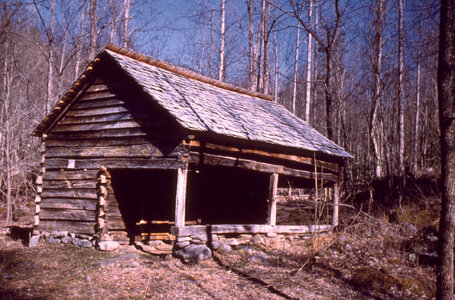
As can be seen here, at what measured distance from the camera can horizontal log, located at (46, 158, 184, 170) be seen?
26.6 feet

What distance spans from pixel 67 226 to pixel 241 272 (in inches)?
204

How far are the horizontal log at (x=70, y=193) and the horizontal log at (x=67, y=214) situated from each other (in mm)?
370

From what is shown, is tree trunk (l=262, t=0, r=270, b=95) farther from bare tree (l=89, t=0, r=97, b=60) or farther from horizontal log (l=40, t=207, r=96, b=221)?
horizontal log (l=40, t=207, r=96, b=221)

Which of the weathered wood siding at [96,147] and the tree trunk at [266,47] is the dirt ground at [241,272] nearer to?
the weathered wood siding at [96,147]

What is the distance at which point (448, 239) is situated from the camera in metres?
4.95

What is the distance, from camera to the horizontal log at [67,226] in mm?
9117

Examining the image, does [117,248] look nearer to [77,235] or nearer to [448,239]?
[77,235]

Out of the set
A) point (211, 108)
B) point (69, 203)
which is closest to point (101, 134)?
point (69, 203)

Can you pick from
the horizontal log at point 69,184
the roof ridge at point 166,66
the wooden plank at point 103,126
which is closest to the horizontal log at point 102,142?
the wooden plank at point 103,126

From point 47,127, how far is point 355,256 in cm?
917

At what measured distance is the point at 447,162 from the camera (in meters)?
5.02

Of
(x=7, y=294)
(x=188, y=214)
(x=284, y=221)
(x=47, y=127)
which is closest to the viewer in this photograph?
(x=7, y=294)

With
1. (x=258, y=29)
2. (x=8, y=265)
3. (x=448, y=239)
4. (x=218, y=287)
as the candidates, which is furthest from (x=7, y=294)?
(x=258, y=29)

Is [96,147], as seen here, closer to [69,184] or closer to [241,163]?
[69,184]
